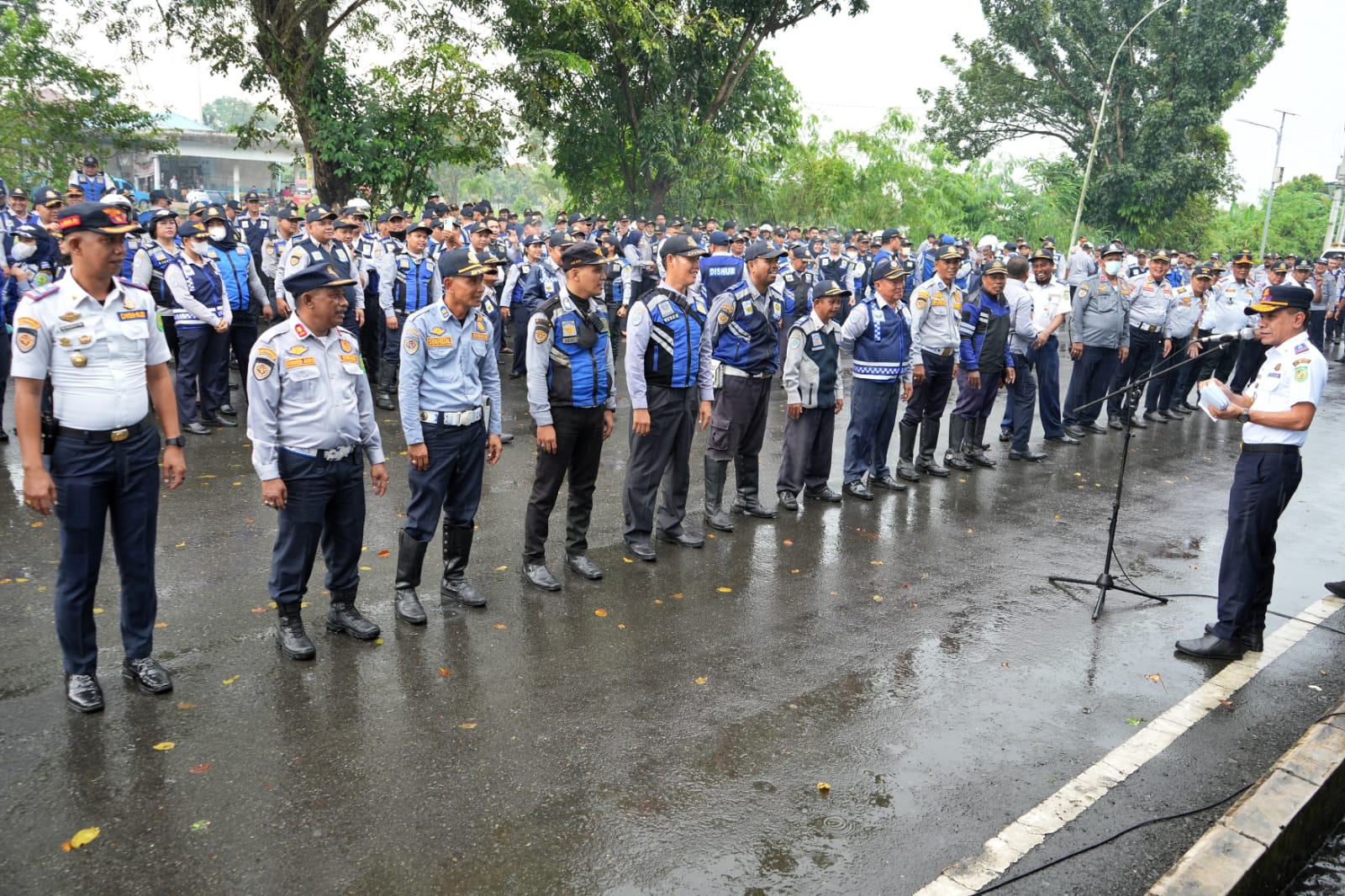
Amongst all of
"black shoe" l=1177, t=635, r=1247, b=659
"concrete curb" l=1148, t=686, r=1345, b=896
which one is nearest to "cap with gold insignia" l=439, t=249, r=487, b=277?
"concrete curb" l=1148, t=686, r=1345, b=896

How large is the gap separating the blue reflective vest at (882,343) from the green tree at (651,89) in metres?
14.6

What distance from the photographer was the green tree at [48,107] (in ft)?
57.6

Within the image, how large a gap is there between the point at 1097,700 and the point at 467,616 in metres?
3.52

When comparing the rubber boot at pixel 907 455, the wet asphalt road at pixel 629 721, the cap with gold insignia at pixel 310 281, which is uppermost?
the cap with gold insignia at pixel 310 281

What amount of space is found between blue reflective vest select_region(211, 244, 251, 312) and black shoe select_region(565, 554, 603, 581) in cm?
559

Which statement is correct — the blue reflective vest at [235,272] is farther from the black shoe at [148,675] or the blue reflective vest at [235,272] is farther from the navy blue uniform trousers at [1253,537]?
the navy blue uniform trousers at [1253,537]

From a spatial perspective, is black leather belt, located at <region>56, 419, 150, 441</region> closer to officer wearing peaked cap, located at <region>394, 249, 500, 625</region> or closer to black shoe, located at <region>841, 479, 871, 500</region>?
officer wearing peaked cap, located at <region>394, 249, 500, 625</region>

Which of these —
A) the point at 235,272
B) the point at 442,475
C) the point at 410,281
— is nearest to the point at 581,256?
the point at 442,475

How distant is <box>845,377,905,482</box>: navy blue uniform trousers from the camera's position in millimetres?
8883

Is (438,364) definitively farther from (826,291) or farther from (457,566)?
(826,291)

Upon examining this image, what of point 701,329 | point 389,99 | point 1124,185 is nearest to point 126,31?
point 389,99

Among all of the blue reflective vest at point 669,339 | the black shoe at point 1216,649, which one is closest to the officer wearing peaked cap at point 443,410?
the blue reflective vest at point 669,339

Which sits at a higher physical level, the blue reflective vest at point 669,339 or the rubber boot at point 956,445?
the blue reflective vest at point 669,339

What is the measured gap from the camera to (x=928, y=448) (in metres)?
9.95
